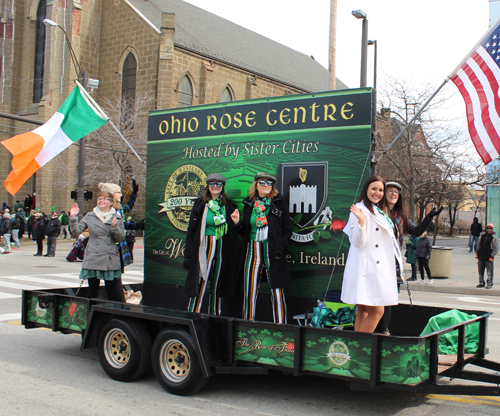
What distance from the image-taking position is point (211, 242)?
5.77 m

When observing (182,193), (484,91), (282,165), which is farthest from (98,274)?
(484,91)

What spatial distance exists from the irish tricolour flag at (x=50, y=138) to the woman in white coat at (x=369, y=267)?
416cm

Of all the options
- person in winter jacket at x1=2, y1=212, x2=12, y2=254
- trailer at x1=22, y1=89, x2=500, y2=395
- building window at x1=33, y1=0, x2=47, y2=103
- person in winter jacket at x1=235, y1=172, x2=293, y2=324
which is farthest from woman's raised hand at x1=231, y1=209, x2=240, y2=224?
building window at x1=33, y1=0, x2=47, y2=103

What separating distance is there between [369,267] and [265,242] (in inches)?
55.2

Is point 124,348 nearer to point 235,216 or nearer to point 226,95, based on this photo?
point 235,216

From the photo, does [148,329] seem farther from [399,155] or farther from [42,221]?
[42,221]

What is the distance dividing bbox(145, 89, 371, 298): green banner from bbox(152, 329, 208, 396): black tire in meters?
1.59

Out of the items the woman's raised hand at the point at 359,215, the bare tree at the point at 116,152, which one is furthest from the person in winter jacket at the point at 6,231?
the woman's raised hand at the point at 359,215

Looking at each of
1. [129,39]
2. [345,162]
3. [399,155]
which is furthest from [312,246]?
[129,39]

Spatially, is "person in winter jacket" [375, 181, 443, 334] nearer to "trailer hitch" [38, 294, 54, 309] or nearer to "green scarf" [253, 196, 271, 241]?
"green scarf" [253, 196, 271, 241]

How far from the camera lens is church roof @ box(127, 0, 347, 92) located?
121ft

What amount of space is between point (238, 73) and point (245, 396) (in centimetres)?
3631

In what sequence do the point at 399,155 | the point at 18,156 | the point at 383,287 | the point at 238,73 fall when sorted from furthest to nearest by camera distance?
the point at 238,73 → the point at 399,155 → the point at 18,156 → the point at 383,287

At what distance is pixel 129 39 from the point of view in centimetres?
3522
